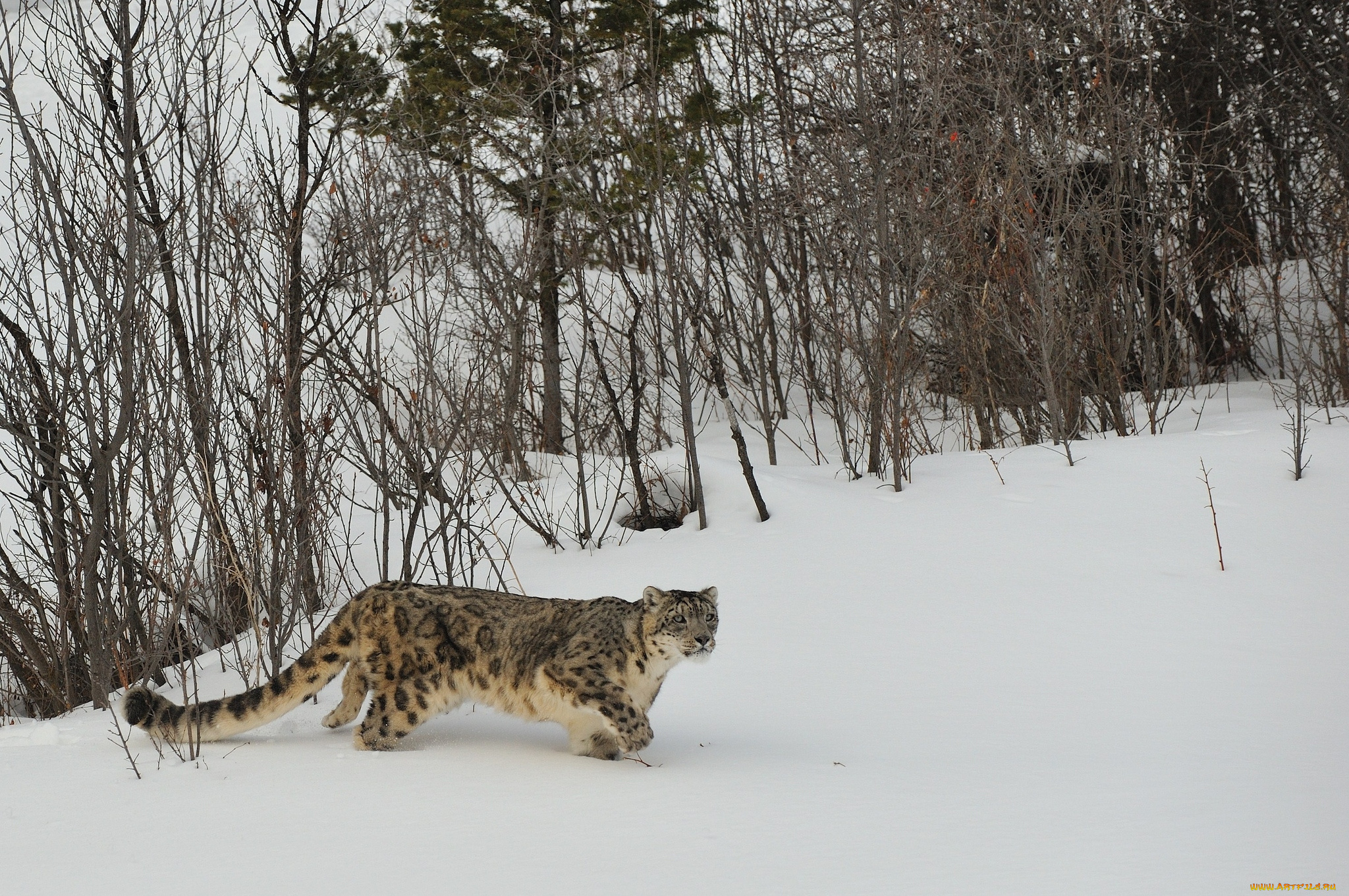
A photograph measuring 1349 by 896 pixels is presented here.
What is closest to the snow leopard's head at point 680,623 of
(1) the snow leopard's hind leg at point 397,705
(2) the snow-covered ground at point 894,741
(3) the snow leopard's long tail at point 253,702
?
(2) the snow-covered ground at point 894,741

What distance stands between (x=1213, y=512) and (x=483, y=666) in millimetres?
5420

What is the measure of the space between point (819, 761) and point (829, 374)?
8.57 metres

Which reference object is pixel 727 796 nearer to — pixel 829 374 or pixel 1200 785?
pixel 1200 785

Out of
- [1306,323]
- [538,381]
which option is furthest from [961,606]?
[538,381]

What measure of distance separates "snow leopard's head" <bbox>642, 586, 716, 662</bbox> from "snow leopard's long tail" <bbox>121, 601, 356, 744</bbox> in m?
1.52

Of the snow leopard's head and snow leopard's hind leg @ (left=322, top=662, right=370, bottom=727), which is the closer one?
the snow leopard's head

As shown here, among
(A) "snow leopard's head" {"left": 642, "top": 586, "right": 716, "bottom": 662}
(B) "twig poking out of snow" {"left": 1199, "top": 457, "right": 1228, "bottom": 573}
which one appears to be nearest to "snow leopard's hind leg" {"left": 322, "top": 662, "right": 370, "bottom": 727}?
(A) "snow leopard's head" {"left": 642, "top": 586, "right": 716, "bottom": 662}

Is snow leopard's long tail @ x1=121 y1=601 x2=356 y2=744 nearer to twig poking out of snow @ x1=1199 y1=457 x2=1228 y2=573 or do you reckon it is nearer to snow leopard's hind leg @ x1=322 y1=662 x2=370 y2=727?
snow leopard's hind leg @ x1=322 y1=662 x2=370 y2=727

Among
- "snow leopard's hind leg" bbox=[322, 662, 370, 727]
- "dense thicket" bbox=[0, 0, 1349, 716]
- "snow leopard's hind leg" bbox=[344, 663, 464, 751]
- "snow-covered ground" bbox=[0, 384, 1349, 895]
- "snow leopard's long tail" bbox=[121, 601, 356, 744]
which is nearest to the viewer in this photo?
"snow-covered ground" bbox=[0, 384, 1349, 895]

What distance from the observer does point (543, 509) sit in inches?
395

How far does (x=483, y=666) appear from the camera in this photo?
5438mm

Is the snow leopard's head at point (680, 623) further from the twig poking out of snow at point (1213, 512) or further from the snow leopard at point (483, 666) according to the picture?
the twig poking out of snow at point (1213, 512)

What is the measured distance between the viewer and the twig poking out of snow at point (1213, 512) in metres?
7.75

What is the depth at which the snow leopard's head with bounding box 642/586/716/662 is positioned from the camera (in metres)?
5.09
